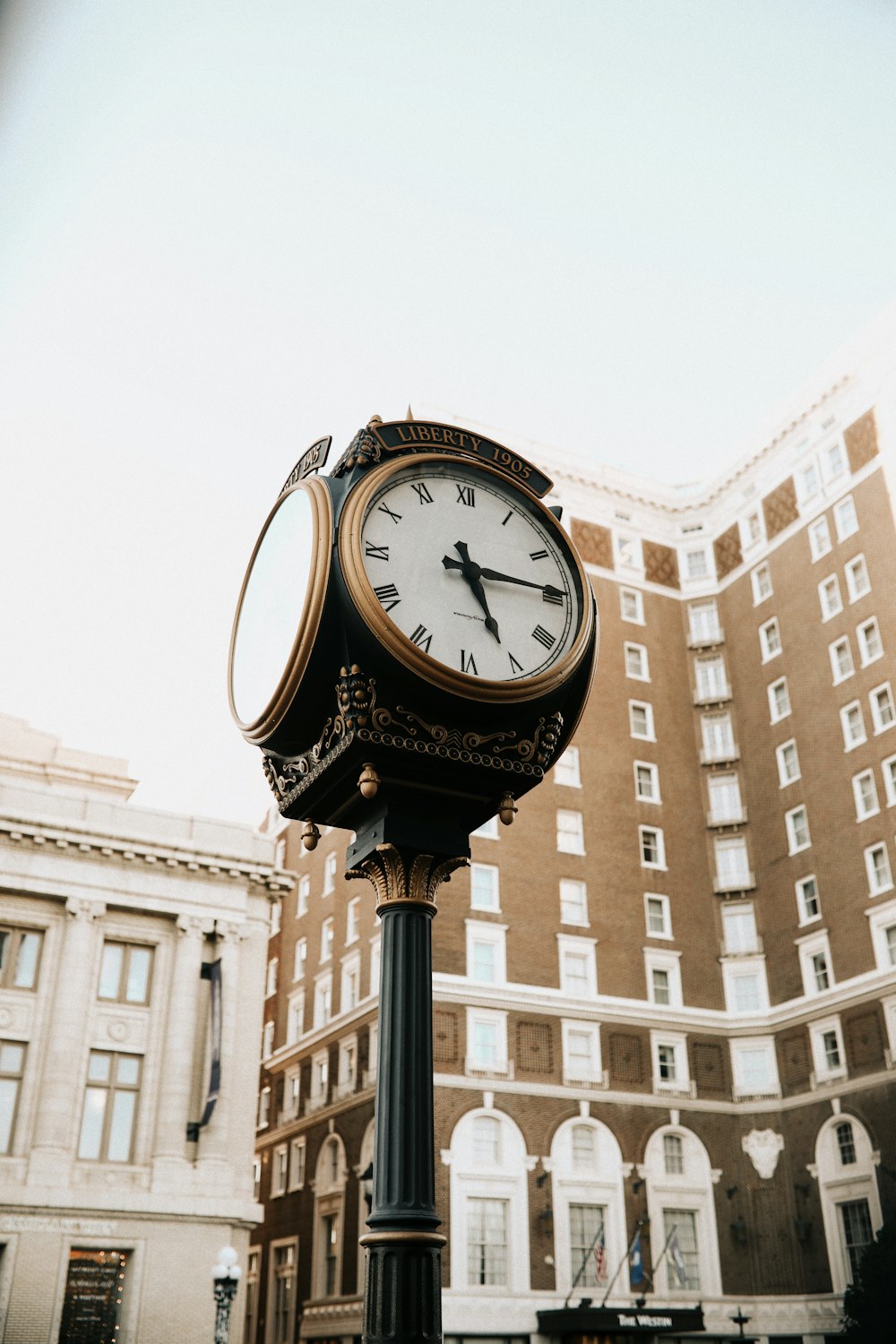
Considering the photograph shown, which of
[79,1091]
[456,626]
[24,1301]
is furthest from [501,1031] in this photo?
[456,626]

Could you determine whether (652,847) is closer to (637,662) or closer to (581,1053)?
(637,662)

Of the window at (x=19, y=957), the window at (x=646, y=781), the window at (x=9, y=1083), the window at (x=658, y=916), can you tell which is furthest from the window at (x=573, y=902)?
the window at (x=9, y=1083)

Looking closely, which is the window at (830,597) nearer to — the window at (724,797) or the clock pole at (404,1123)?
the window at (724,797)

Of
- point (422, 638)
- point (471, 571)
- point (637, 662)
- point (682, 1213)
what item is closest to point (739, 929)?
point (682, 1213)

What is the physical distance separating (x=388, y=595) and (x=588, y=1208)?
135 ft

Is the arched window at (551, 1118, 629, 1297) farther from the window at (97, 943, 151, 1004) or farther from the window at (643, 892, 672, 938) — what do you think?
the window at (97, 943, 151, 1004)

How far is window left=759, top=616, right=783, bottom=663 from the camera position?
2013 inches

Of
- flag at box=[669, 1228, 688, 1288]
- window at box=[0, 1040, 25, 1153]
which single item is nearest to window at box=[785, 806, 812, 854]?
flag at box=[669, 1228, 688, 1288]

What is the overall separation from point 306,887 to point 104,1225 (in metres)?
22.8

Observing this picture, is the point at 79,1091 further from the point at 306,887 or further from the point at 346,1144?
the point at 306,887

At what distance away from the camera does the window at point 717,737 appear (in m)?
51.9

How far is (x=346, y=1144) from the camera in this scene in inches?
1764

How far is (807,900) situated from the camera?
4616cm

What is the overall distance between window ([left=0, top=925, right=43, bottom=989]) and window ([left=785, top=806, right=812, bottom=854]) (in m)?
27.9
